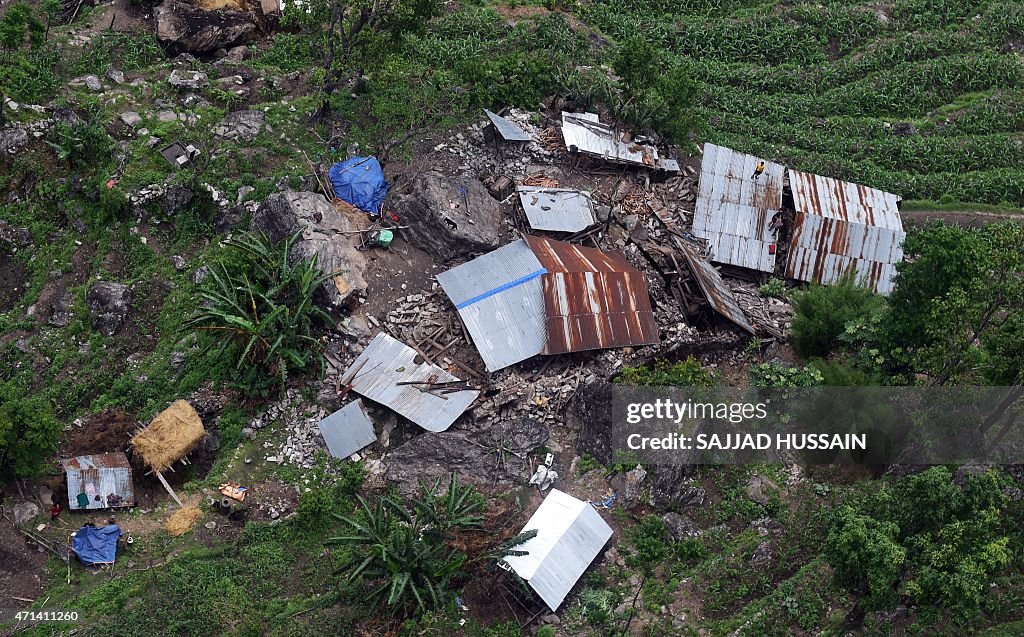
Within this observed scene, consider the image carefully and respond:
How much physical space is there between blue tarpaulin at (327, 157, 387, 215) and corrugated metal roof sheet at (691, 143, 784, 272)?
9.98m

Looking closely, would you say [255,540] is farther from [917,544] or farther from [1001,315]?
[1001,315]

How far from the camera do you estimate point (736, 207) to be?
95.6 ft

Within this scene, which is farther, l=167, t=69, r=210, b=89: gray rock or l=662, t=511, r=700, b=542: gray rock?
l=167, t=69, r=210, b=89: gray rock

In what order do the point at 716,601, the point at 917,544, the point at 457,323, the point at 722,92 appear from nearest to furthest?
the point at 917,544 < the point at 716,601 < the point at 457,323 < the point at 722,92

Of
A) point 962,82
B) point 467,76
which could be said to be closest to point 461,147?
point 467,76

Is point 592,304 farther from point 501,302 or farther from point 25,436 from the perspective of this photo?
point 25,436

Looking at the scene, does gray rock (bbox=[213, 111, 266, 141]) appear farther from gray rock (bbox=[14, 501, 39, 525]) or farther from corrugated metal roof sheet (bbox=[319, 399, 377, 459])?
gray rock (bbox=[14, 501, 39, 525])

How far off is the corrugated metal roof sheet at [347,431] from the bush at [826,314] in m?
11.9

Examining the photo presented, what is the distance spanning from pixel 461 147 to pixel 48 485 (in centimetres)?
1558

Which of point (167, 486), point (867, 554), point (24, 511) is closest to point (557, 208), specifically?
point (167, 486)

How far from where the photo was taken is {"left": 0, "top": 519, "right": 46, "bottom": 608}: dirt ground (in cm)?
2081

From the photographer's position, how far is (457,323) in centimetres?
2522

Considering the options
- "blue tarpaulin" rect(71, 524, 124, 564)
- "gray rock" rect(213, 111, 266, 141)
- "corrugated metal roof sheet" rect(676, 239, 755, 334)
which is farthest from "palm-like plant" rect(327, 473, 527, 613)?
"gray rock" rect(213, 111, 266, 141)

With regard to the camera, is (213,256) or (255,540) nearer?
(255,540)
